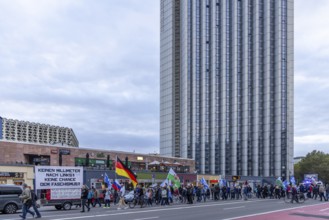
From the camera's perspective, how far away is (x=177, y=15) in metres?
137

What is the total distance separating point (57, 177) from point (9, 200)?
2.97 meters

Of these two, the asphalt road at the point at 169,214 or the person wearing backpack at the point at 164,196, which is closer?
the asphalt road at the point at 169,214

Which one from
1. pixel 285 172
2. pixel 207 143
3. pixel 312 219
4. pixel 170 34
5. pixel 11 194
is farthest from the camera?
pixel 170 34

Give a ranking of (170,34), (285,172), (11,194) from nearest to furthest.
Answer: (11,194), (285,172), (170,34)

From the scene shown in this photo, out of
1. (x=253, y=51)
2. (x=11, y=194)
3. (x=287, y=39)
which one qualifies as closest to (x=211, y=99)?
(x=253, y=51)

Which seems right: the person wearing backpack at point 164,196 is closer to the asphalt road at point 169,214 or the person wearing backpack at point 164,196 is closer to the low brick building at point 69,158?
the asphalt road at point 169,214

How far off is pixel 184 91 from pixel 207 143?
15.6 m

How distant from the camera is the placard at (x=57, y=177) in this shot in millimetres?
27250

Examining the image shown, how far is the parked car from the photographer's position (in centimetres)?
2692

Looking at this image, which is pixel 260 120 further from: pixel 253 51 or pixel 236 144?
pixel 253 51

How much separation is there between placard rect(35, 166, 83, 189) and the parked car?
1772 millimetres

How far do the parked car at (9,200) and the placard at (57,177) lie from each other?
5.81ft

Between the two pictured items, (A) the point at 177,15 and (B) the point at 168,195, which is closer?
(B) the point at 168,195

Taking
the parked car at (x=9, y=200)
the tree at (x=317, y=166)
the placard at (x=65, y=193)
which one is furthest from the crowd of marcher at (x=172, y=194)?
the tree at (x=317, y=166)
